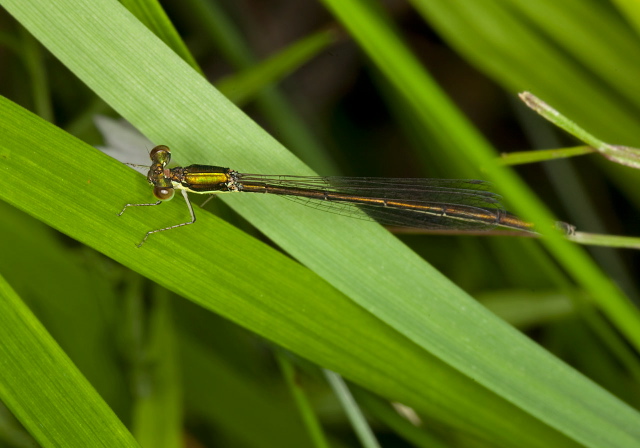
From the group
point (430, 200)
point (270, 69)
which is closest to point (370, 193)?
point (430, 200)

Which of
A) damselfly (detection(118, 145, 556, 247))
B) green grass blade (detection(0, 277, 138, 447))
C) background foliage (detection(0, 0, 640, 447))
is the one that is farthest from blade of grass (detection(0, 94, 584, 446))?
green grass blade (detection(0, 277, 138, 447))

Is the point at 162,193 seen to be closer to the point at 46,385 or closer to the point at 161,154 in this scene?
the point at 161,154

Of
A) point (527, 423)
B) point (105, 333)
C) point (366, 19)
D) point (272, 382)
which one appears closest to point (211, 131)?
point (366, 19)

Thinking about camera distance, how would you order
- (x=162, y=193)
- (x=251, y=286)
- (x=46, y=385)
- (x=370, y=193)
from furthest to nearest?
(x=370, y=193)
(x=162, y=193)
(x=251, y=286)
(x=46, y=385)

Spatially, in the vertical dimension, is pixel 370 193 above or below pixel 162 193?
above

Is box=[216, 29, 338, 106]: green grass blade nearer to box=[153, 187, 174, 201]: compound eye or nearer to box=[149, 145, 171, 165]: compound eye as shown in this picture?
box=[149, 145, 171, 165]: compound eye

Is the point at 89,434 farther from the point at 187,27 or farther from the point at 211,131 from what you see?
the point at 187,27

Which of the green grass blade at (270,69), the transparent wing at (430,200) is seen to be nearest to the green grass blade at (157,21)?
the green grass blade at (270,69)
